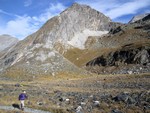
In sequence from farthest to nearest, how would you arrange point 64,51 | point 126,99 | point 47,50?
point 64,51 → point 47,50 → point 126,99

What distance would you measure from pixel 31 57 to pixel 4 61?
29501 mm

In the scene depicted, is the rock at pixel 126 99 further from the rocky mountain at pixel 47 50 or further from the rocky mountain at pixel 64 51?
the rocky mountain at pixel 47 50

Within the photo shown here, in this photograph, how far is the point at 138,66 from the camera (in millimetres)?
108750

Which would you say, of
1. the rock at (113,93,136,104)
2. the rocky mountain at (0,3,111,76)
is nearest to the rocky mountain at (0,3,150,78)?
the rocky mountain at (0,3,111,76)

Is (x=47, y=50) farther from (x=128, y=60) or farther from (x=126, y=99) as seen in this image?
(x=126, y=99)

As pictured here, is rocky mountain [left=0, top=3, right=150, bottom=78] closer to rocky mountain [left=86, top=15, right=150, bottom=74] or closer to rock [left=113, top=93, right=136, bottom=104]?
rocky mountain [left=86, top=15, right=150, bottom=74]

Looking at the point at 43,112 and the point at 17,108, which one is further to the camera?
the point at 17,108

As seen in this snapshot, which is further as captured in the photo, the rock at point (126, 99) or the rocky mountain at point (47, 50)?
the rocky mountain at point (47, 50)

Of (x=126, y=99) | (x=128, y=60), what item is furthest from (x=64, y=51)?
(x=126, y=99)

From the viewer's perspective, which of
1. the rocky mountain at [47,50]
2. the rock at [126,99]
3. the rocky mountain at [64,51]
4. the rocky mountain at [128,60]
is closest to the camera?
the rock at [126,99]

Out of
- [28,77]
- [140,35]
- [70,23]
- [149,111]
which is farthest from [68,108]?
[70,23]

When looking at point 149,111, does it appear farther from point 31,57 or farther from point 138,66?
point 31,57

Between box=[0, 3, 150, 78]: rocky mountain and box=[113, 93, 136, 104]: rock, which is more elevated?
box=[0, 3, 150, 78]: rocky mountain

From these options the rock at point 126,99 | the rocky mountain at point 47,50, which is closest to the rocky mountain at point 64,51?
the rocky mountain at point 47,50
